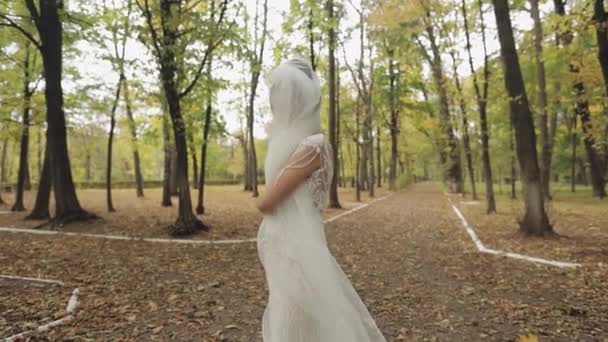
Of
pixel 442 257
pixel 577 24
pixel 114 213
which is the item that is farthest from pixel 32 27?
pixel 577 24

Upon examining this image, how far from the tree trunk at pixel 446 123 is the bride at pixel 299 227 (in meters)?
19.4

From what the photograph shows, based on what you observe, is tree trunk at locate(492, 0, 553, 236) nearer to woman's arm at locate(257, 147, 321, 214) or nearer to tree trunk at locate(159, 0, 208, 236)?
tree trunk at locate(159, 0, 208, 236)

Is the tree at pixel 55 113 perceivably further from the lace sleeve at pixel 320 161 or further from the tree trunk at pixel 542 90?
the tree trunk at pixel 542 90

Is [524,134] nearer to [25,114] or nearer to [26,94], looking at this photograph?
[26,94]

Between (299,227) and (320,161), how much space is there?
1.15ft

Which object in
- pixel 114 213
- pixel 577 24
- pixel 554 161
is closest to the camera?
pixel 577 24

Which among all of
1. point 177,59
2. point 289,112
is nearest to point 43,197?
point 177,59

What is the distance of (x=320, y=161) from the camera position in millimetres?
1918

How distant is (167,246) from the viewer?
890cm

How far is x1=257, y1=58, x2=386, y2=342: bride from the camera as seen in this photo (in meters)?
1.88

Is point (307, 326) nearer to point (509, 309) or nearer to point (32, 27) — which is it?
point (509, 309)

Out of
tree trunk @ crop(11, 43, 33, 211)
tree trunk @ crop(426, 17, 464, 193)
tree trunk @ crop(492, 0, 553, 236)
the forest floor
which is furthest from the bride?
tree trunk @ crop(426, 17, 464, 193)

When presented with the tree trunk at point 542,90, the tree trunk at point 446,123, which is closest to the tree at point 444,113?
the tree trunk at point 446,123

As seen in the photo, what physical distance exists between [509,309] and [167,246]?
7125 mm
